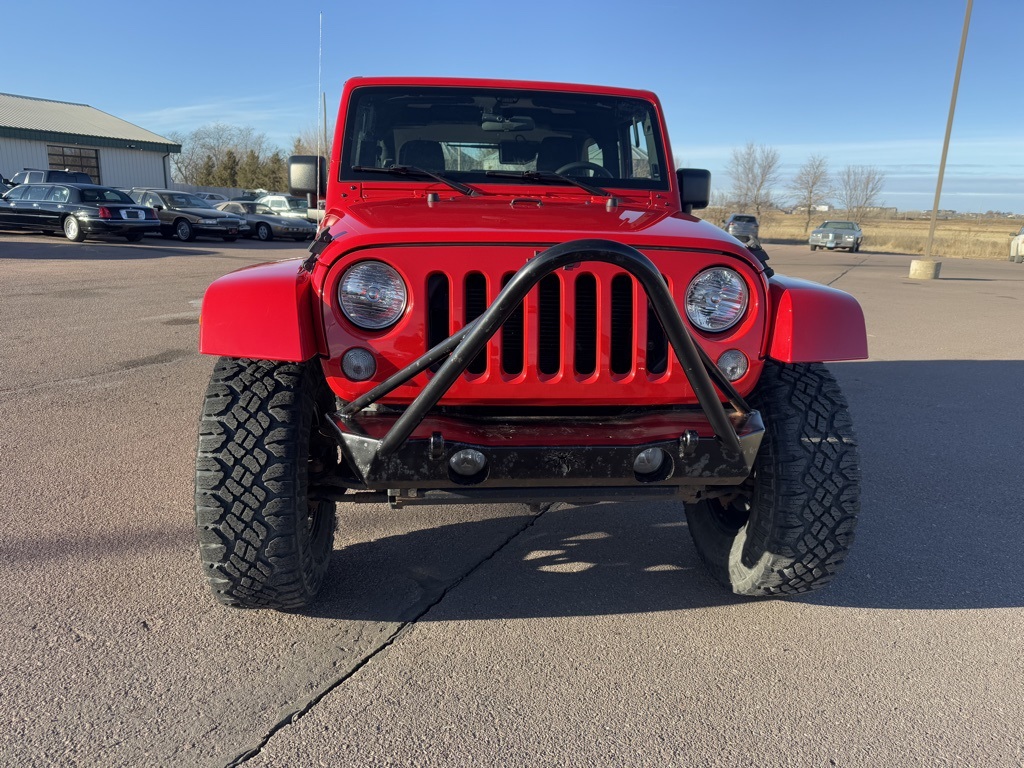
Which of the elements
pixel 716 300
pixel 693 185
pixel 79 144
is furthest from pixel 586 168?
pixel 79 144

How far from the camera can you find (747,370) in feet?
8.47

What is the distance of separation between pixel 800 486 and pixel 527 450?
0.96 meters

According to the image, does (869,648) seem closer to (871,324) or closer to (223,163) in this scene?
(871,324)

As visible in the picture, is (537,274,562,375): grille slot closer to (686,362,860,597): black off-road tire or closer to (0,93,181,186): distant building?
(686,362,860,597): black off-road tire

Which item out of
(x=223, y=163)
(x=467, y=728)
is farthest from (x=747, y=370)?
(x=223, y=163)

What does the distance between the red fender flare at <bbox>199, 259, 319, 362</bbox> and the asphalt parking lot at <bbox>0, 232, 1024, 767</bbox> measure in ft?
3.23

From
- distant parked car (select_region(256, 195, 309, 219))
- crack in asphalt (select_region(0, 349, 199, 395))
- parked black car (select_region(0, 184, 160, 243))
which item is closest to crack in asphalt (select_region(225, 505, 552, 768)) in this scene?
crack in asphalt (select_region(0, 349, 199, 395))

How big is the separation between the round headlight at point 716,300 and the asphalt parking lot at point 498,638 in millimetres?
1095

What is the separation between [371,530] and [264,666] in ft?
3.58

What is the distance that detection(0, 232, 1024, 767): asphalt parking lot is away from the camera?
7.21ft

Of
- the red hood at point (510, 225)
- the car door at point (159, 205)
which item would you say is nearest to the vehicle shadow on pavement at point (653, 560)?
the red hood at point (510, 225)

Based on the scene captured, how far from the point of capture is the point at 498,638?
8.91 feet

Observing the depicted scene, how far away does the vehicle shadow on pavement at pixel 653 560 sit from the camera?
2.99 metres

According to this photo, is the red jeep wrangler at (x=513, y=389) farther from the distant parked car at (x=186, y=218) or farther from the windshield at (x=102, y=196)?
the distant parked car at (x=186, y=218)
